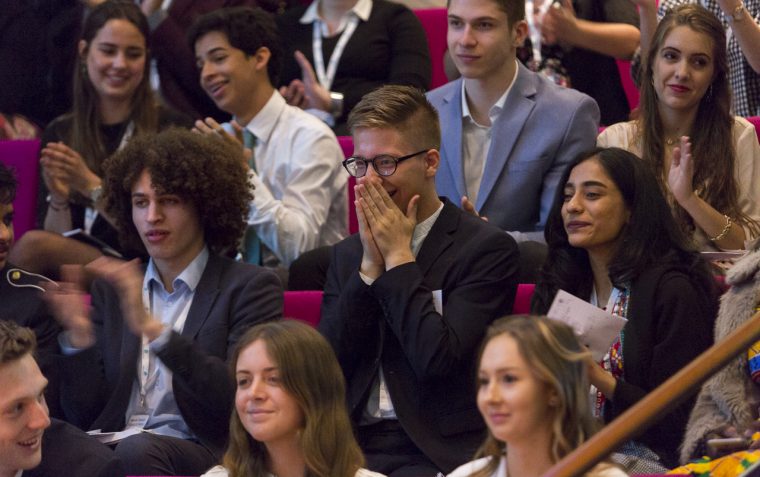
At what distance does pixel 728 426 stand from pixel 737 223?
2.81 feet

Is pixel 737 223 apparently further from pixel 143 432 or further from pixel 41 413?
pixel 41 413

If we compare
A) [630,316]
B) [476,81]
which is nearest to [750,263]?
[630,316]

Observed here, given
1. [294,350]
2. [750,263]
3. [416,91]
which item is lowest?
[294,350]

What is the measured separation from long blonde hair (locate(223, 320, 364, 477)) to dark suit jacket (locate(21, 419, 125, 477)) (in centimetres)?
31

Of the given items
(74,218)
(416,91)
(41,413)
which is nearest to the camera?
(41,413)

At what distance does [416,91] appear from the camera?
10.9 ft

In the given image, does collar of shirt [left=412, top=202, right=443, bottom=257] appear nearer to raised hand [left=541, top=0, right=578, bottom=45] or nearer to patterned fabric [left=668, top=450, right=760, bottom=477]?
patterned fabric [left=668, top=450, right=760, bottom=477]

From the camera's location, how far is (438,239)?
3.20 m

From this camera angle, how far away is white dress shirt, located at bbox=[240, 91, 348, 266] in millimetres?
4047

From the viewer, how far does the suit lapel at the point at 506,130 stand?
3855 millimetres

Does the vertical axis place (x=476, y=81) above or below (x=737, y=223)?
above

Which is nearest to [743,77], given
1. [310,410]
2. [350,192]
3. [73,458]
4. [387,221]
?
[350,192]

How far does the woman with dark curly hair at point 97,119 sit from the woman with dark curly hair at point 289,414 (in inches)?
59.8

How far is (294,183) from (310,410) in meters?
1.56
